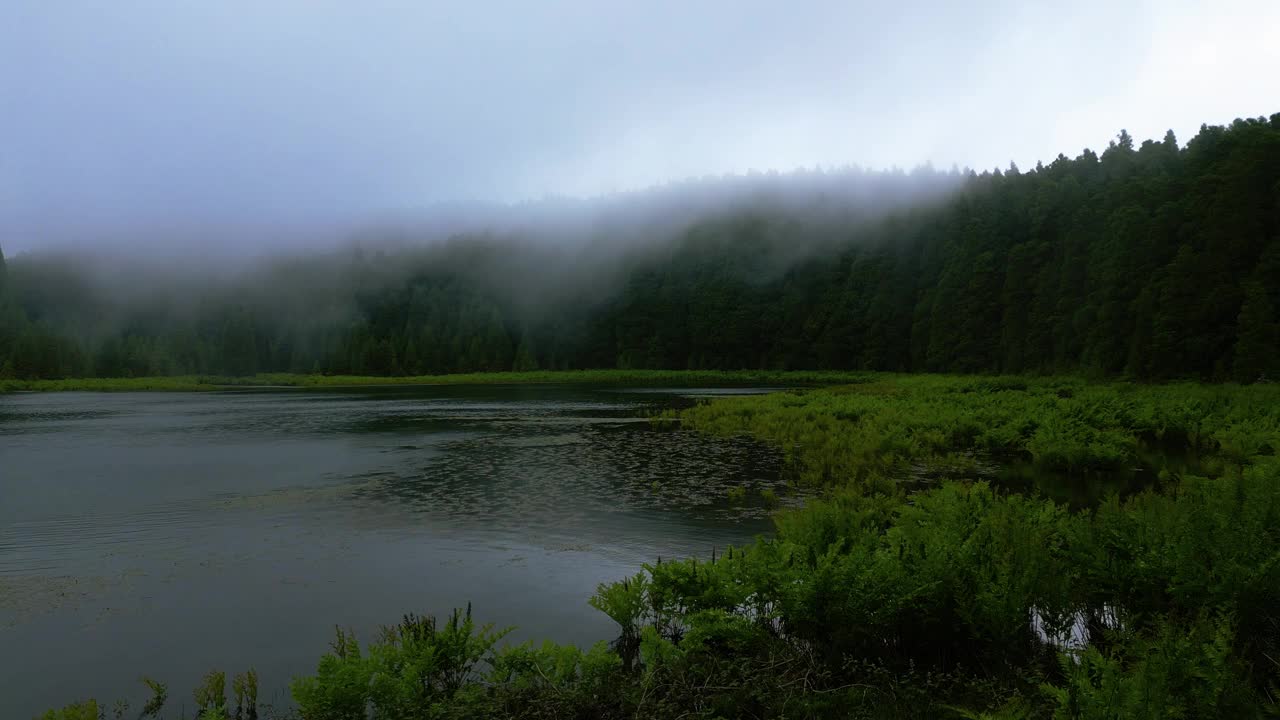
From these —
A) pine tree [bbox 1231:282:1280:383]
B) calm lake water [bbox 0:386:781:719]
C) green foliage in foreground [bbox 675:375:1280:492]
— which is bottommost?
calm lake water [bbox 0:386:781:719]

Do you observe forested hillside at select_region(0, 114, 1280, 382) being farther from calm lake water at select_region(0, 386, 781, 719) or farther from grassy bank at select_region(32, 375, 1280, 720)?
grassy bank at select_region(32, 375, 1280, 720)

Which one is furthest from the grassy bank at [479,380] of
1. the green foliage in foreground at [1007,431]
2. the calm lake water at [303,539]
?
the calm lake water at [303,539]

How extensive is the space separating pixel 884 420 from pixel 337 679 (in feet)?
109

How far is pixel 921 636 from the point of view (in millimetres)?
9367

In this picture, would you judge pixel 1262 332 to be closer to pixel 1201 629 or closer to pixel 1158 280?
pixel 1158 280

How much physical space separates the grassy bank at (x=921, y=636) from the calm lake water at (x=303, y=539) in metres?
1.54

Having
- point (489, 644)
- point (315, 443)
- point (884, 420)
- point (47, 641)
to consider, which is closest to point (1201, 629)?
point (489, 644)

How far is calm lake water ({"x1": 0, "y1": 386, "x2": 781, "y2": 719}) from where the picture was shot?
36.4ft

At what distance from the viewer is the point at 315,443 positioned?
130 ft

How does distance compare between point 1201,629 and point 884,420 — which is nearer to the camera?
point 1201,629

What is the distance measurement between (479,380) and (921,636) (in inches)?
6140

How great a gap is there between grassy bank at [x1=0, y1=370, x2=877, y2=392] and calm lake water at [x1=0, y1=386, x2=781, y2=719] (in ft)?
306

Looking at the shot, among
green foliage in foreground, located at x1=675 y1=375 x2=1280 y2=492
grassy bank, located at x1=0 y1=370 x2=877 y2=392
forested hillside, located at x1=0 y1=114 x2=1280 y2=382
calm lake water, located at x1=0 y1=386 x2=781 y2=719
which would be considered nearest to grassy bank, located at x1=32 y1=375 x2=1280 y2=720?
calm lake water, located at x1=0 y1=386 x2=781 y2=719

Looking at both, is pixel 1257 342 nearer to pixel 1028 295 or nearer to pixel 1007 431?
pixel 1007 431
